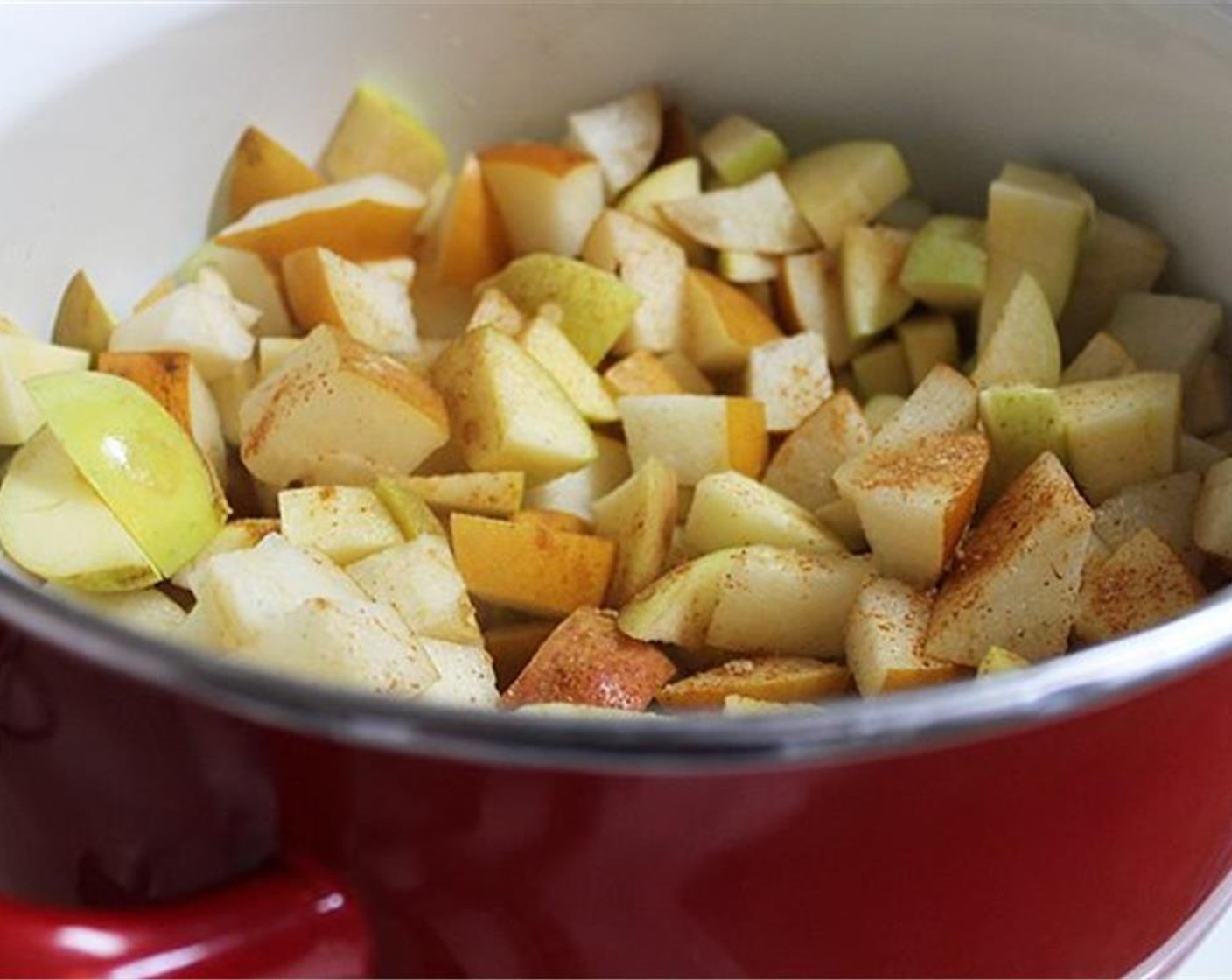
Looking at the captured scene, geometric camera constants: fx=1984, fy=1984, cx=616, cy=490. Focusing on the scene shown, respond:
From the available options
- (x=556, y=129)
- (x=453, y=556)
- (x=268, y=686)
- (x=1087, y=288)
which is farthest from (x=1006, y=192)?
(x=268, y=686)

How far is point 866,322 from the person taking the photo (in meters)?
1.15

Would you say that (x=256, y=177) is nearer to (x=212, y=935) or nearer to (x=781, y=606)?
(x=781, y=606)

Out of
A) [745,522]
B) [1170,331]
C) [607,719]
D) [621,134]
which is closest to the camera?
[607,719]

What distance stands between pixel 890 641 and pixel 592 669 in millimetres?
136

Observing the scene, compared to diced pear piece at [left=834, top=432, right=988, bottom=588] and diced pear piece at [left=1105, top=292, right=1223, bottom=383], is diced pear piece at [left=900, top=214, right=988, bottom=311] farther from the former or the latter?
diced pear piece at [left=834, top=432, right=988, bottom=588]

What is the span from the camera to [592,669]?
2.98 feet

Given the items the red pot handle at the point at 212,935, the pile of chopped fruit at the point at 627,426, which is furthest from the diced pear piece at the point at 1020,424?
the red pot handle at the point at 212,935

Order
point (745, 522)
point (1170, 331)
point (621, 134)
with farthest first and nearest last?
point (621, 134) < point (1170, 331) < point (745, 522)

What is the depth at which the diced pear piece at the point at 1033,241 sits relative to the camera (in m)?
1.13

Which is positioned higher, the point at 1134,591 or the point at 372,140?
the point at 372,140

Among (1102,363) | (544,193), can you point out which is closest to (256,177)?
(544,193)

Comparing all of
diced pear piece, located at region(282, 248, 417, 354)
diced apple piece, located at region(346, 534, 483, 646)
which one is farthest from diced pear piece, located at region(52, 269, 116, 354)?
diced apple piece, located at region(346, 534, 483, 646)

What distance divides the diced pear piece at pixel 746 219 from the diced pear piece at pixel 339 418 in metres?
0.24

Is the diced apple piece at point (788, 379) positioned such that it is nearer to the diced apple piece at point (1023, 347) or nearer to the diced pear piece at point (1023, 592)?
the diced apple piece at point (1023, 347)
